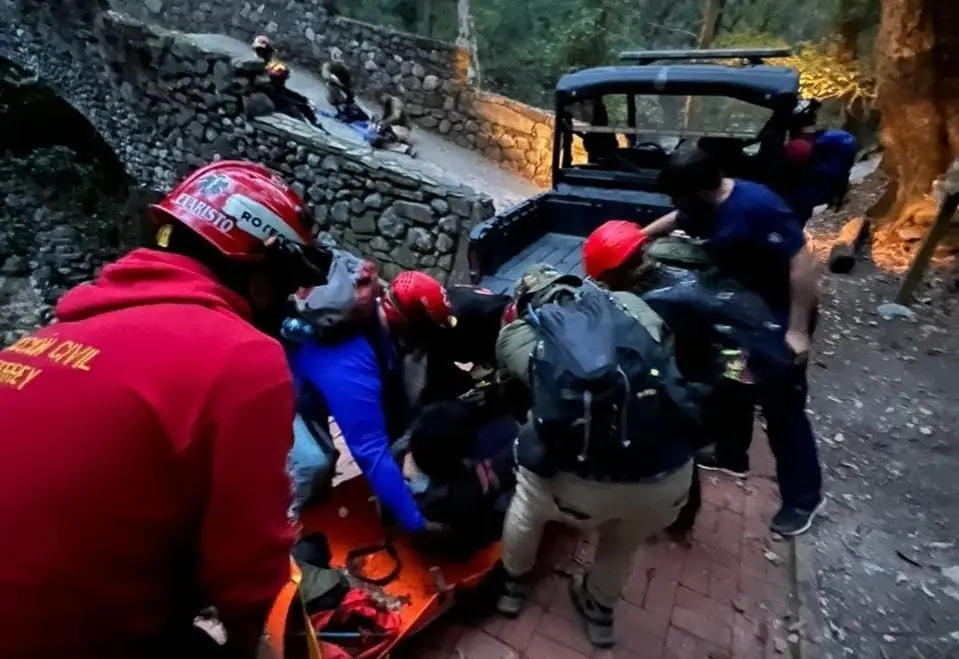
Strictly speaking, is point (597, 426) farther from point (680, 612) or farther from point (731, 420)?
point (731, 420)

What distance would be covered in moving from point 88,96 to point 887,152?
1176cm

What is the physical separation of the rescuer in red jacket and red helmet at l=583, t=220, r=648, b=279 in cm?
174

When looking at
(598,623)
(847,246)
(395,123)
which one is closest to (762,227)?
(598,623)

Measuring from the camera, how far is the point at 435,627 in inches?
106

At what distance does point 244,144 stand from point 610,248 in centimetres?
704

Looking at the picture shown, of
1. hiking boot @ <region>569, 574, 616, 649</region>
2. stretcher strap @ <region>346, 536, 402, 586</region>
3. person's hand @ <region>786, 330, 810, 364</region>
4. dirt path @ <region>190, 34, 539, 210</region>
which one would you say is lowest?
dirt path @ <region>190, 34, 539, 210</region>

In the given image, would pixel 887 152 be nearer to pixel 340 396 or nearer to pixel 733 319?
pixel 733 319

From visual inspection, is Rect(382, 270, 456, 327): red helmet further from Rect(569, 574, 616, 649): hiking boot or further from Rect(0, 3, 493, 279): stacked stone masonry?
Rect(0, 3, 493, 279): stacked stone masonry

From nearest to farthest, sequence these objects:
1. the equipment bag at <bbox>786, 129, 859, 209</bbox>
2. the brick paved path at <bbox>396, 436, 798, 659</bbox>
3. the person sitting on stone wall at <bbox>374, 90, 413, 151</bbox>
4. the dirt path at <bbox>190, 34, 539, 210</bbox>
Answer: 1. the brick paved path at <bbox>396, 436, 798, 659</bbox>
2. the equipment bag at <bbox>786, 129, 859, 209</bbox>
3. the dirt path at <bbox>190, 34, 539, 210</bbox>
4. the person sitting on stone wall at <bbox>374, 90, 413, 151</bbox>

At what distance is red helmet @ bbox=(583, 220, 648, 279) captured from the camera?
282cm

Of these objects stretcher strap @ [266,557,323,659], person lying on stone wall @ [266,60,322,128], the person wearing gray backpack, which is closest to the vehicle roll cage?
the person wearing gray backpack

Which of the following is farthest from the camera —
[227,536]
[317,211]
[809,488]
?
[317,211]

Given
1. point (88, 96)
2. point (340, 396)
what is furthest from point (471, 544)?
point (88, 96)

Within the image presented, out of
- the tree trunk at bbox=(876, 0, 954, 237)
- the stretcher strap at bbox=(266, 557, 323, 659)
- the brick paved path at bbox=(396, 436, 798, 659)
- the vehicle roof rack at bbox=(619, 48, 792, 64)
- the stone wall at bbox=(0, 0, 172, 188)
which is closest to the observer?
the stretcher strap at bbox=(266, 557, 323, 659)
